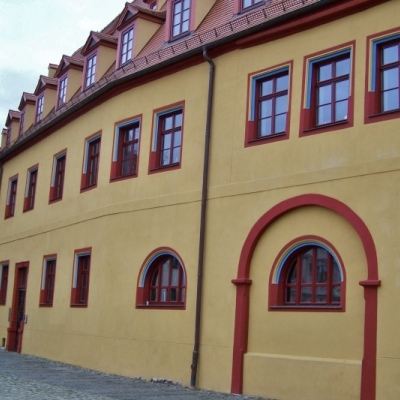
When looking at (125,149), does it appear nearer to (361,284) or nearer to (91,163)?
(91,163)

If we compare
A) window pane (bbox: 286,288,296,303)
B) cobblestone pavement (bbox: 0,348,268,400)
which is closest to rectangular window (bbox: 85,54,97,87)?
cobblestone pavement (bbox: 0,348,268,400)

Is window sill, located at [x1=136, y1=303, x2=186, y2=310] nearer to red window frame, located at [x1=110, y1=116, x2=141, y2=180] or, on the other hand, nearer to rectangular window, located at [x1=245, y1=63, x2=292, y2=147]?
red window frame, located at [x1=110, y1=116, x2=141, y2=180]

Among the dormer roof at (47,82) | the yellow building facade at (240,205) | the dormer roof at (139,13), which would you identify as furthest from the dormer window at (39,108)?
the dormer roof at (139,13)

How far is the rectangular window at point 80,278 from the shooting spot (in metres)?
20.6

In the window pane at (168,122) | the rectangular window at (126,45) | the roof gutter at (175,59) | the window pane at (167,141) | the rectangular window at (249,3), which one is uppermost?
the rectangular window at (126,45)

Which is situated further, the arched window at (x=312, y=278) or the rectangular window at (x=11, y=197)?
the rectangular window at (x=11, y=197)

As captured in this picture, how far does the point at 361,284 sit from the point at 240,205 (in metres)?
3.51

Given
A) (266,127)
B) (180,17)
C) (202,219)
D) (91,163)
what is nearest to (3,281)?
(91,163)

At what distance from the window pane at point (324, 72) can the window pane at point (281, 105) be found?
85cm

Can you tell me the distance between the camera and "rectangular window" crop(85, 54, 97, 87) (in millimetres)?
23252

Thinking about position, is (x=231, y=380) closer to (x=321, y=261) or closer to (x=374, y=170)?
(x=321, y=261)

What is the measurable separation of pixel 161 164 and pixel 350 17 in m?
5.95

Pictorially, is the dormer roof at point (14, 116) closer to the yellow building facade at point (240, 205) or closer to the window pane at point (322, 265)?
the yellow building facade at point (240, 205)

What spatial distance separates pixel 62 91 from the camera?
26156mm
